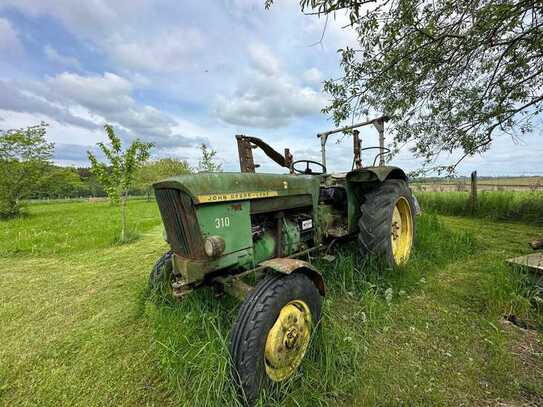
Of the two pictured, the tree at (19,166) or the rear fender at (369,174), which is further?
the tree at (19,166)

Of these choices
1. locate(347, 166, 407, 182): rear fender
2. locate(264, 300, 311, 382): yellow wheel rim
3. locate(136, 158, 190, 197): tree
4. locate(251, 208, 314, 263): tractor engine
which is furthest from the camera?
locate(136, 158, 190, 197): tree

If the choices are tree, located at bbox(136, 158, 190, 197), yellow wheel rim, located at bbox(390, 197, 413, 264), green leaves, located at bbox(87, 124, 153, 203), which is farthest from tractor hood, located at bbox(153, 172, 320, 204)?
tree, located at bbox(136, 158, 190, 197)

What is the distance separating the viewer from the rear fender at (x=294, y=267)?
1.71 metres

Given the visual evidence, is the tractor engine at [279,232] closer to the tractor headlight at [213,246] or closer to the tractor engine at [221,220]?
the tractor engine at [221,220]

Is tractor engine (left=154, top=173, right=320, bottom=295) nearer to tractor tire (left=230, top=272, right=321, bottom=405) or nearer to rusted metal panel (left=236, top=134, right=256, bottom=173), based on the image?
tractor tire (left=230, top=272, right=321, bottom=405)

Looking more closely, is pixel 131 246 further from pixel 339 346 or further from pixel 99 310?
pixel 339 346

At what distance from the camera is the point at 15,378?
1.81 metres

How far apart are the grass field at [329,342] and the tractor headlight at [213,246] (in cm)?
46

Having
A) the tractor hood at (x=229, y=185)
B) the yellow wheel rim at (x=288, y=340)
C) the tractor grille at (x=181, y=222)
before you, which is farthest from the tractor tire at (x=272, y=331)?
the tractor hood at (x=229, y=185)

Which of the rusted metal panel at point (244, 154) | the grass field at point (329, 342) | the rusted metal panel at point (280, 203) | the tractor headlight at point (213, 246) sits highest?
the rusted metal panel at point (244, 154)

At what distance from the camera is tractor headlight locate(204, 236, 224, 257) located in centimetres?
175

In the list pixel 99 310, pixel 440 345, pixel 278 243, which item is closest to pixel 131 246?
pixel 99 310

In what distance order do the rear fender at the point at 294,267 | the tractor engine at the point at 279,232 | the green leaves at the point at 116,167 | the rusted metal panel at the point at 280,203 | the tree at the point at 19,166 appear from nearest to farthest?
the rear fender at the point at 294,267 → the rusted metal panel at the point at 280,203 → the tractor engine at the point at 279,232 → the green leaves at the point at 116,167 → the tree at the point at 19,166

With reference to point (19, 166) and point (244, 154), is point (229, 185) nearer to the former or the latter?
point (244, 154)
